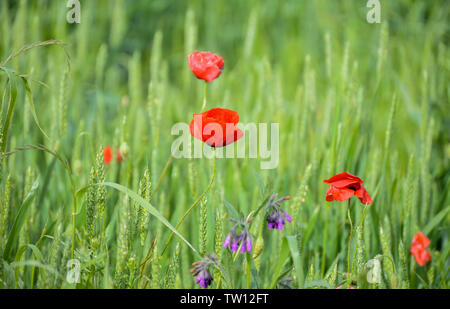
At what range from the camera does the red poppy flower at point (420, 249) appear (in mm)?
863

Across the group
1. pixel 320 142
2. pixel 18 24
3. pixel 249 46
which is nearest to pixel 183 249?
pixel 320 142

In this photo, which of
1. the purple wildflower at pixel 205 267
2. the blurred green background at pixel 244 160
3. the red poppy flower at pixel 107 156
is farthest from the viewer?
the red poppy flower at pixel 107 156

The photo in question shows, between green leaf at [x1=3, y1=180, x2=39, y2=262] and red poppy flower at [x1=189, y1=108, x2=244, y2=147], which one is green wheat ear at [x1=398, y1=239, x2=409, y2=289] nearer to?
red poppy flower at [x1=189, y1=108, x2=244, y2=147]

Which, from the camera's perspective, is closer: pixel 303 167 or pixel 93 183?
pixel 93 183

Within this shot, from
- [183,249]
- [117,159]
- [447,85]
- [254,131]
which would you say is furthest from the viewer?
[447,85]

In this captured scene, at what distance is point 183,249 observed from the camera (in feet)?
2.79

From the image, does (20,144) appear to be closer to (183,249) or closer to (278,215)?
(183,249)

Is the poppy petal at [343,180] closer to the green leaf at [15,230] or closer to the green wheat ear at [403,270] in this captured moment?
the green wheat ear at [403,270]

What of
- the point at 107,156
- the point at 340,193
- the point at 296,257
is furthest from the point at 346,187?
the point at 107,156

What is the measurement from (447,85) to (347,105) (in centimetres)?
39

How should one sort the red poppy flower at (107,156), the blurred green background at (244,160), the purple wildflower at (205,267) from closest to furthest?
1. the purple wildflower at (205,267)
2. the blurred green background at (244,160)
3. the red poppy flower at (107,156)

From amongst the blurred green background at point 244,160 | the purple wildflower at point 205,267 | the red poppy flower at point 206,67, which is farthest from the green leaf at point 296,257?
the red poppy flower at point 206,67

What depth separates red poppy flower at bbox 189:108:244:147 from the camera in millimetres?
654

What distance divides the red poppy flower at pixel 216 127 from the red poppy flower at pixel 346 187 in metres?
0.14
